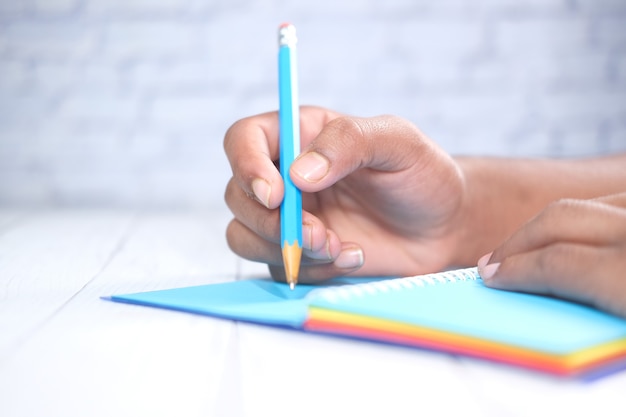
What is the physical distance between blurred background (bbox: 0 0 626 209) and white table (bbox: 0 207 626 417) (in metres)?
1.26

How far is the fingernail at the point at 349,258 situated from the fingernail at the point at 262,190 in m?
0.16

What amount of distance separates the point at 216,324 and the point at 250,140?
30 cm

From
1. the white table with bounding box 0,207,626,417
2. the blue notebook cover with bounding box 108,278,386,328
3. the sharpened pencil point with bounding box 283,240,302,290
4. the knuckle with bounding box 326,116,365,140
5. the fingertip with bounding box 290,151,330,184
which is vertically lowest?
the white table with bounding box 0,207,626,417

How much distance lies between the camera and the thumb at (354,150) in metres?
0.76

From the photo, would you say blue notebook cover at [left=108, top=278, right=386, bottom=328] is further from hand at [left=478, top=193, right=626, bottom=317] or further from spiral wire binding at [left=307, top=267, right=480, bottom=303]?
hand at [left=478, top=193, right=626, bottom=317]

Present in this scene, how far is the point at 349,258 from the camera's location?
0.90 metres

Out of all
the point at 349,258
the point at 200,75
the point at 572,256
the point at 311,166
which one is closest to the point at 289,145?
the point at 311,166

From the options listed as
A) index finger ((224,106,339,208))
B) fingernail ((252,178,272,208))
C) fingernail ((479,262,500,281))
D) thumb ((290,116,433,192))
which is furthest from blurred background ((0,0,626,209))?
fingernail ((479,262,500,281))

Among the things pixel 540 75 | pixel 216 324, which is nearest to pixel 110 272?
pixel 216 324

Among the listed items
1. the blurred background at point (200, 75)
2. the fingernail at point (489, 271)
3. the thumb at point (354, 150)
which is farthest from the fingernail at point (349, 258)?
the blurred background at point (200, 75)

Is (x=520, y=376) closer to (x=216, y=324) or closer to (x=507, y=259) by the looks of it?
(x=507, y=259)

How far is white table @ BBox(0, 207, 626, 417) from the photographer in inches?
17.9

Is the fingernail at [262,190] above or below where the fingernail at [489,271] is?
above

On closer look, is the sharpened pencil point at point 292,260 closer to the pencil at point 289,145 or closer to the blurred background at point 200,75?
the pencil at point 289,145
